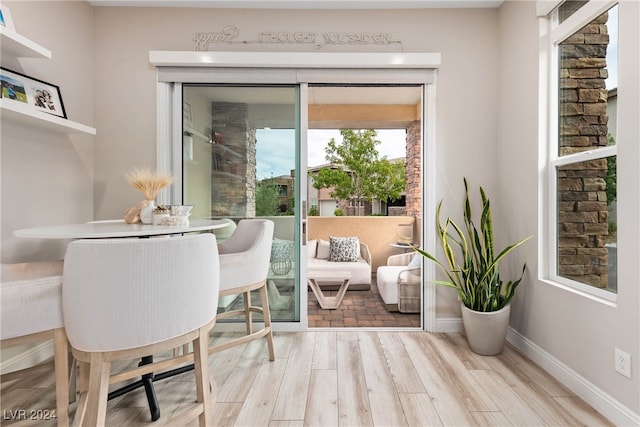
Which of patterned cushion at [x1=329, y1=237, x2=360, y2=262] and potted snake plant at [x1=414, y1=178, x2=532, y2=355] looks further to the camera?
patterned cushion at [x1=329, y1=237, x2=360, y2=262]

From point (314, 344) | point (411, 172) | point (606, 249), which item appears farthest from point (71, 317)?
point (411, 172)

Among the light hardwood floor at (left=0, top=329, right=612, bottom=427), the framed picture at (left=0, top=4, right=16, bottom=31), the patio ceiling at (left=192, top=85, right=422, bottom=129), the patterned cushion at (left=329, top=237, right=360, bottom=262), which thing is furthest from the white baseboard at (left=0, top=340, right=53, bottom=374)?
the patio ceiling at (left=192, top=85, right=422, bottom=129)

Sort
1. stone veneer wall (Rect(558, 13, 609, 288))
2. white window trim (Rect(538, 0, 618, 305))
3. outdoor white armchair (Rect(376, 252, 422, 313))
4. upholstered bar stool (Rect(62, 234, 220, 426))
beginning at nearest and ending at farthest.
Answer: upholstered bar stool (Rect(62, 234, 220, 426)) → stone veneer wall (Rect(558, 13, 609, 288)) → white window trim (Rect(538, 0, 618, 305)) → outdoor white armchair (Rect(376, 252, 422, 313))

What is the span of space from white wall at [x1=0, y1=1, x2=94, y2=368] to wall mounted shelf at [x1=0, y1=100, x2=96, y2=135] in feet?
0.20

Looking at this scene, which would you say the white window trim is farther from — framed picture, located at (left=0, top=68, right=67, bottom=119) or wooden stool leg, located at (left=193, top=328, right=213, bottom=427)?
framed picture, located at (left=0, top=68, right=67, bottom=119)

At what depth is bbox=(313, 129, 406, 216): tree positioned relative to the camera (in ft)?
20.7

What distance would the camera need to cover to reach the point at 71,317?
1.17 metres

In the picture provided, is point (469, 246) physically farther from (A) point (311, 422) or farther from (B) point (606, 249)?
(A) point (311, 422)

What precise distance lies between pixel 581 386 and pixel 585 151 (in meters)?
1.30

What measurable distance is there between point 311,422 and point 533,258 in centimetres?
177

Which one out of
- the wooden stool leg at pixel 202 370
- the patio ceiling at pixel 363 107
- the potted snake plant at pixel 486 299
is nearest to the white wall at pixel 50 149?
the wooden stool leg at pixel 202 370

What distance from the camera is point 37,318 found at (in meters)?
1.23

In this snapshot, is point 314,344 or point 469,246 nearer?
point 314,344

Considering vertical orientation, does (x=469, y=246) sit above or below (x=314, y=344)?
above
